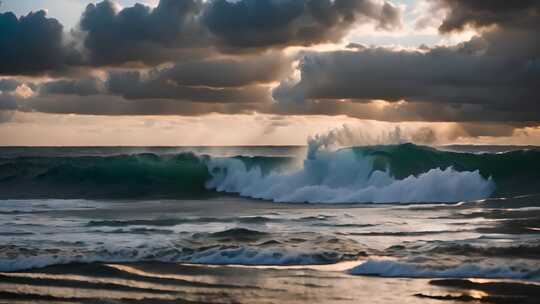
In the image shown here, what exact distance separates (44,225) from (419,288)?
11.4 meters

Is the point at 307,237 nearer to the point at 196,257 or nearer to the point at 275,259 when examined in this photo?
the point at 275,259

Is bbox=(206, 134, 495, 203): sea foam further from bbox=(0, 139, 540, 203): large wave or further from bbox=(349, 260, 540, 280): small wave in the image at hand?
bbox=(349, 260, 540, 280): small wave

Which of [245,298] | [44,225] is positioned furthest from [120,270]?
[44,225]

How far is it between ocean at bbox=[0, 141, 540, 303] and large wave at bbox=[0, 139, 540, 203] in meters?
0.09

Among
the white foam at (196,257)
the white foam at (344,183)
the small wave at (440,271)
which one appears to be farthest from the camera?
the white foam at (344,183)

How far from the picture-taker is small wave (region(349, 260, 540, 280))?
11.5 m

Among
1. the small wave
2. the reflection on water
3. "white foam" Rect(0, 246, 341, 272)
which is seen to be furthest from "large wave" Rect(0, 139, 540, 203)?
the small wave

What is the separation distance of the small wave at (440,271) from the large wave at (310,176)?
15.7m

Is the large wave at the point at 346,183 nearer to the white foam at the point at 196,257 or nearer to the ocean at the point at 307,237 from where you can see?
the ocean at the point at 307,237

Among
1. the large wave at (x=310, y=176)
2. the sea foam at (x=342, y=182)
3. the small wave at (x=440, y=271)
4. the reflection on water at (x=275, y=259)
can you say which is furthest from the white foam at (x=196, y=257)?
the large wave at (x=310, y=176)

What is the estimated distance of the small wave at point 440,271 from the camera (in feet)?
37.9

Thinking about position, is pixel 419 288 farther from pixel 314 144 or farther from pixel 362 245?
pixel 314 144

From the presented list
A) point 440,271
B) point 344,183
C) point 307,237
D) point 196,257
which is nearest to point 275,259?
point 196,257

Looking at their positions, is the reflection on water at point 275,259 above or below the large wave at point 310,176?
below
